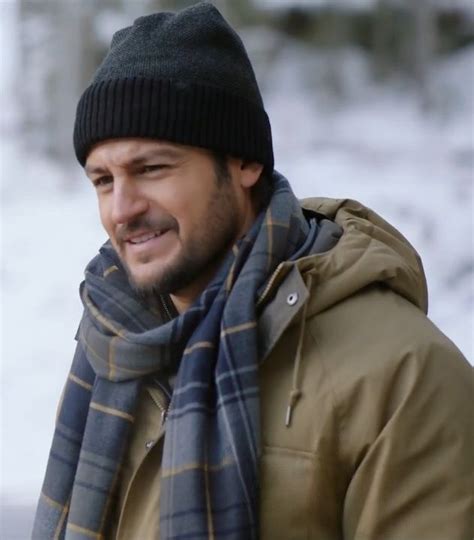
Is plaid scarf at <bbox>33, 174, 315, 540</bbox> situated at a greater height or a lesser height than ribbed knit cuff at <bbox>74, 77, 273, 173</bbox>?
lesser

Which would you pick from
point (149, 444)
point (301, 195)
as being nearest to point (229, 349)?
point (149, 444)

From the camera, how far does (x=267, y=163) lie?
2.55 metres

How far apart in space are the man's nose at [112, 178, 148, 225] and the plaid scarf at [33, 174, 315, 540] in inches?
8.5

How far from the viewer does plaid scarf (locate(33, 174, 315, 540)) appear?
2074mm

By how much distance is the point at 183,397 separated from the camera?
2.17m

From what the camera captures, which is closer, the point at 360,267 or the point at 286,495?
the point at 286,495

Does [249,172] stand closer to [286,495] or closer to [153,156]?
[153,156]

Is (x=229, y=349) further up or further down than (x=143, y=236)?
further down

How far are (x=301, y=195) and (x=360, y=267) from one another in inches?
279

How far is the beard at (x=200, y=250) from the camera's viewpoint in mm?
2328

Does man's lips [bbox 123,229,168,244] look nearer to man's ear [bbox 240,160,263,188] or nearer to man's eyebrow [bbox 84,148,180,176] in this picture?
man's eyebrow [bbox 84,148,180,176]

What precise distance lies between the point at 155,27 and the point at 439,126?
8.25 m

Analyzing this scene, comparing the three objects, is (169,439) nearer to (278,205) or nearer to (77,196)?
(278,205)

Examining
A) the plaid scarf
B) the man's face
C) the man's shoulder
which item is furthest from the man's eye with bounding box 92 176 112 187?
the man's shoulder
